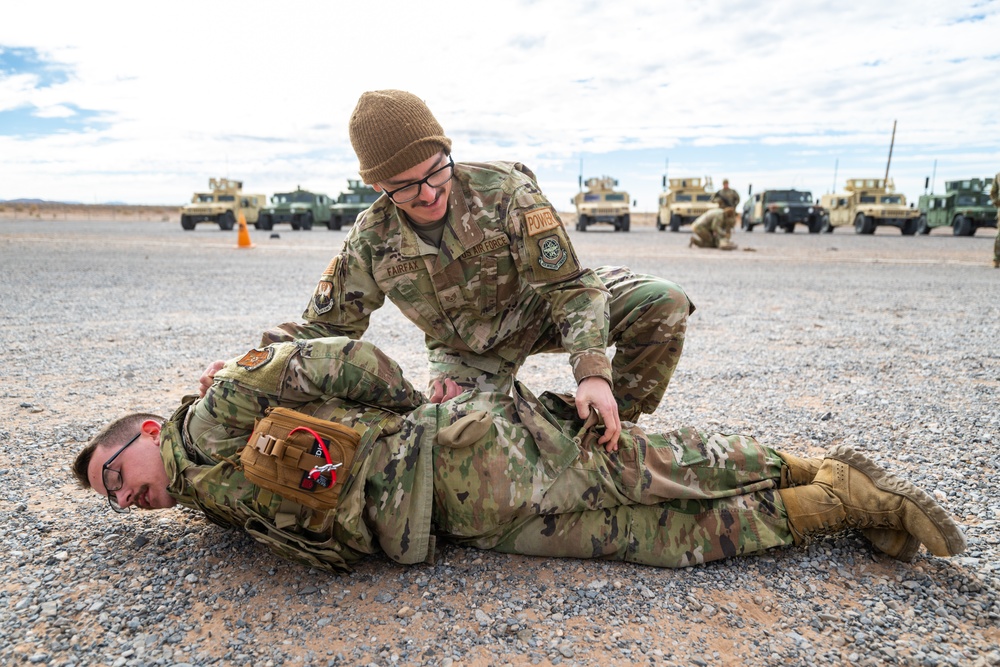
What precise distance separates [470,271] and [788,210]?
2379cm

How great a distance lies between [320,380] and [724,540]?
4.36 feet

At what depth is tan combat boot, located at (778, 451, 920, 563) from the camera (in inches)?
82.4

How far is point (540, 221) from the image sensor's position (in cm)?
255

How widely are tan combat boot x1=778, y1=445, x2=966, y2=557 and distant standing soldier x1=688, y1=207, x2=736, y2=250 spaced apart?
46.4 feet

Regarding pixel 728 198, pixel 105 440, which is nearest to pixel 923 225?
pixel 728 198

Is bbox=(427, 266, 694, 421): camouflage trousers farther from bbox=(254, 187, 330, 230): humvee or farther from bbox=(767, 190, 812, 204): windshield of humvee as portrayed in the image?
bbox=(254, 187, 330, 230): humvee

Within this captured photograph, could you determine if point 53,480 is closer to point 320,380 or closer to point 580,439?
point 320,380

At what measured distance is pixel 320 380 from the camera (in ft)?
6.78

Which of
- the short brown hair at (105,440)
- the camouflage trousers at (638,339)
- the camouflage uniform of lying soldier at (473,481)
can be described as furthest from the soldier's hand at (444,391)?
the short brown hair at (105,440)

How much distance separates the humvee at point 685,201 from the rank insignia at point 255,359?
24.1 metres

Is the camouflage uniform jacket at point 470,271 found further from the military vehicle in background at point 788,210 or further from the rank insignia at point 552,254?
the military vehicle in background at point 788,210

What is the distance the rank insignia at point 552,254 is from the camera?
2.49 metres

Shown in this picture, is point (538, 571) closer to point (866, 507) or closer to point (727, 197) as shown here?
point (866, 507)

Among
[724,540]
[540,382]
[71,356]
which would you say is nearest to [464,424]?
[724,540]
